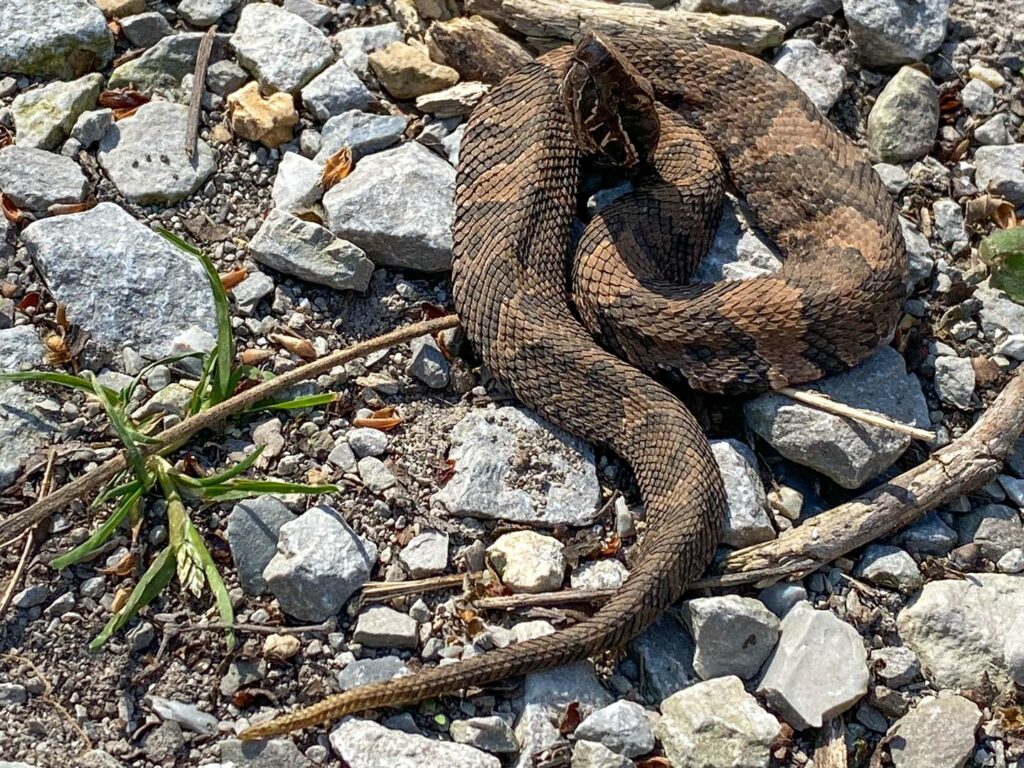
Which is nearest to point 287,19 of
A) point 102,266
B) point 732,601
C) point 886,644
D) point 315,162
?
point 315,162

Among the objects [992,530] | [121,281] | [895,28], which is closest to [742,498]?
[992,530]

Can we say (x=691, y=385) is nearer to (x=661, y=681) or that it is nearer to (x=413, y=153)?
(x=661, y=681)

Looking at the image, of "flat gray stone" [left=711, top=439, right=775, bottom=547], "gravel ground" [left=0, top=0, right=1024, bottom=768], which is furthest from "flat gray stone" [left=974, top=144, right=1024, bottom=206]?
"flat gray stone" [left=711, top=439, right=775, bottom=547]

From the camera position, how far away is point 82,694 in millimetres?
4195

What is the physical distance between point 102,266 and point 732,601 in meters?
3.13

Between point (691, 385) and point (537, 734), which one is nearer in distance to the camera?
point (537, 734)

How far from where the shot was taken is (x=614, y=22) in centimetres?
614

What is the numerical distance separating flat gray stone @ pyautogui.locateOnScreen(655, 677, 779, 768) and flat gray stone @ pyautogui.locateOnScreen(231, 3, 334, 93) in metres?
3.69

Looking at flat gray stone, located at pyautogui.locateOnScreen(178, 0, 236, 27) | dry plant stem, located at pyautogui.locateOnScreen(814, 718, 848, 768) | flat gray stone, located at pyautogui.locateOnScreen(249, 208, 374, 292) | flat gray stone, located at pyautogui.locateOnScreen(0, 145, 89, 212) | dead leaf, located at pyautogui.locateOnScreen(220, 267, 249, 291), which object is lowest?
dry plant stem, located at pyautogui.locateOnScreen(814, 718, 848, 768)

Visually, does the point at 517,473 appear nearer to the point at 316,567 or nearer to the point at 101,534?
the point at 316,567

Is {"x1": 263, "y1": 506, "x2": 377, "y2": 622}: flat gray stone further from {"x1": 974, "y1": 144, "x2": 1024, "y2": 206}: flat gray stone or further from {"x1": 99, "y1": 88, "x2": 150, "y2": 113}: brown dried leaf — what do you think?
{"x1": 974, "y1": 144, "x2": 1024, "y2": 206}: flat gray stone

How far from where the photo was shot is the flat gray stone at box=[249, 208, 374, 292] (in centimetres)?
530

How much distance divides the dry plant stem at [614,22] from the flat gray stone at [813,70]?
116 mm

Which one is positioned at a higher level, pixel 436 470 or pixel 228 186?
pixel 228 186
